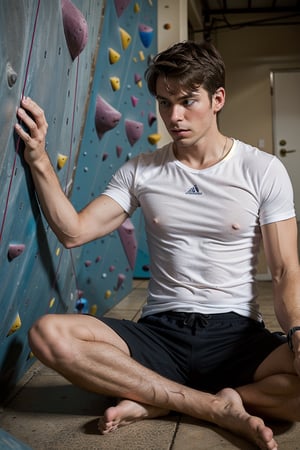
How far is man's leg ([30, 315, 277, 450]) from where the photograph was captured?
1.38 meters

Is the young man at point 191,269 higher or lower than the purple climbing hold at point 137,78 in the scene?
lower

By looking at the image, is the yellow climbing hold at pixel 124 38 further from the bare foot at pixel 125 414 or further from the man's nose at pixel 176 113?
the bare foot at pixel 125 414

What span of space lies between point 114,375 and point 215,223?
0.48 meters

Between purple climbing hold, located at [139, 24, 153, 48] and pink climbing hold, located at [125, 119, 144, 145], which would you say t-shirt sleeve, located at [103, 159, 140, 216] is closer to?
pink climbing hold, located at [125, 119, 144, 145]

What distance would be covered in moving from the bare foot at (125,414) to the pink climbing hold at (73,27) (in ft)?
3.32

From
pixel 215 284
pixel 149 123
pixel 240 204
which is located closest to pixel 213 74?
pixel 240 204

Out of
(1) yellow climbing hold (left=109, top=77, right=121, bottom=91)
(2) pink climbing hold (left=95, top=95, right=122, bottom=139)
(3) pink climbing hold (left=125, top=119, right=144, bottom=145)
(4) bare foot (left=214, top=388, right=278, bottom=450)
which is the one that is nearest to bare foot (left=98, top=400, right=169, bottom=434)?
(4) bare foot (left=214, top=388, right=278, bottom=450)

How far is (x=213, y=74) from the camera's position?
1557 millimetres

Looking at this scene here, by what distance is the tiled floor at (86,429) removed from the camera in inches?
52.2

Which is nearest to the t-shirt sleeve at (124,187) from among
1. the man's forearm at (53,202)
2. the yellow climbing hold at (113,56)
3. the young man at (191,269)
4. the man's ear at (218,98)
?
the young man at (191,269)

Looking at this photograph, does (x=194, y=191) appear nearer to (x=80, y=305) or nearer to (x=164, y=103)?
(x=164, y=103)

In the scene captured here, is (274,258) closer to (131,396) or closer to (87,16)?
(131,396)

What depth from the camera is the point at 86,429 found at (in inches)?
55.9

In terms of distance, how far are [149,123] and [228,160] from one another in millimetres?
1827
